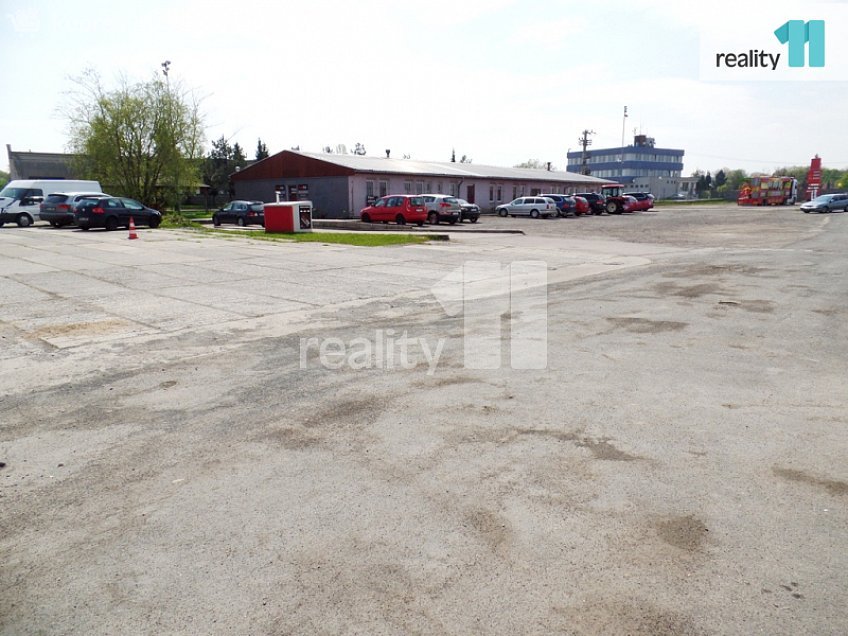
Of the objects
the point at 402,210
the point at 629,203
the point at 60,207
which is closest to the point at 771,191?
the point at 629,203

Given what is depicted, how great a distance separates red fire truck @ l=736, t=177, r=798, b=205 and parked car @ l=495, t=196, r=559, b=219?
1521 inches

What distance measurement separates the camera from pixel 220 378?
20.6 ft

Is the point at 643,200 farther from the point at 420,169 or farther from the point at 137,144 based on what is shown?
the point at 137,144

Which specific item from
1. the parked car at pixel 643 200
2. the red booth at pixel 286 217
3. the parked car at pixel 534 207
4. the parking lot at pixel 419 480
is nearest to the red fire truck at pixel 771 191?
the parked car at pixel 643 200

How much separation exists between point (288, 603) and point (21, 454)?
294 cm

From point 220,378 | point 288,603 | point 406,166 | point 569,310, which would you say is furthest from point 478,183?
point 288,603

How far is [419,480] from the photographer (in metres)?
3.93

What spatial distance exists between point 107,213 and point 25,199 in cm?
770

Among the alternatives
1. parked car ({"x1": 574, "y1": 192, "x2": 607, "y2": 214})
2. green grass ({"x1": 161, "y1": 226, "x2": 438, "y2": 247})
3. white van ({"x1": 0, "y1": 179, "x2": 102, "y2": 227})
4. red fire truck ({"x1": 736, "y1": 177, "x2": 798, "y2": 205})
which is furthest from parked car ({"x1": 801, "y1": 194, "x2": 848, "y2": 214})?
white van ({"x1": 0, "y1": 179, "x2": 102, "y2": 227})

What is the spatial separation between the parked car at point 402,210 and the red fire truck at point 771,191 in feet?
176

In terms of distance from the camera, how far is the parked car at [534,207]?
4397 cm

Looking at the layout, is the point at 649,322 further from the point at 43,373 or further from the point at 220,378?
the point at 43,373

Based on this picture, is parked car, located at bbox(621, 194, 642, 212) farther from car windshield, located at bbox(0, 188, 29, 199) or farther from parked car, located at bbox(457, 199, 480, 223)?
car windshield, located at bbox(0, 188, 29, 199)

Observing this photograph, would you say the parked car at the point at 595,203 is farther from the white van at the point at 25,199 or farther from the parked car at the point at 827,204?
the white van at the point at 25,199
